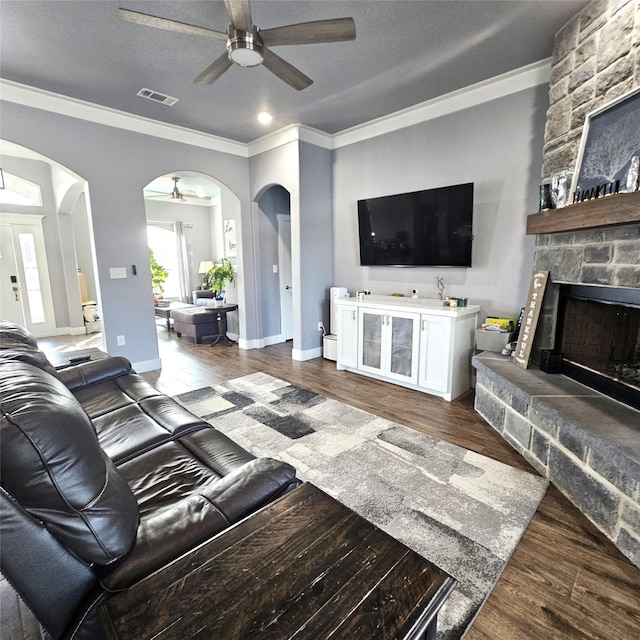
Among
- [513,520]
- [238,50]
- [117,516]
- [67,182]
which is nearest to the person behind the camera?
[117,516]

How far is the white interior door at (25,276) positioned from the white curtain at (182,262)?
2.98m

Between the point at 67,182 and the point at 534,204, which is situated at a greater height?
the point at 67,182

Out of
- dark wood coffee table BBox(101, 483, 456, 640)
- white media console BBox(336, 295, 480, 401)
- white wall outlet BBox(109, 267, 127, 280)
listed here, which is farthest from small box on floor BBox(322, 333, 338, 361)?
dark wood coffee table BBox(101, 483, 456, 640)

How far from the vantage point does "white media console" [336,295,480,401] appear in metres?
3.29

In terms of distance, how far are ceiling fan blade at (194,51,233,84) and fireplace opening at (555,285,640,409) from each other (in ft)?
9.43

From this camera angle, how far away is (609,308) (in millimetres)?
2258

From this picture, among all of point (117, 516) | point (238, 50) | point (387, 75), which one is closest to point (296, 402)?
point (117, 516)

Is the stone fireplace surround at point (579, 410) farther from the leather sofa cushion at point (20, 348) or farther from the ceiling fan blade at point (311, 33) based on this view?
the leather sofa cushion at point (20, 348)

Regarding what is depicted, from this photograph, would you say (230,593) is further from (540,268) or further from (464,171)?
(464,171)

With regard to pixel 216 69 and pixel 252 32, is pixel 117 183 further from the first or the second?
pixel 252 32

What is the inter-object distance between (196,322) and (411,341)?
3.70 meters

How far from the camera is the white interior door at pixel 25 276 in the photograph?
226 inches

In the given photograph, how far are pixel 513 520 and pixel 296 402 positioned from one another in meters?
1.97

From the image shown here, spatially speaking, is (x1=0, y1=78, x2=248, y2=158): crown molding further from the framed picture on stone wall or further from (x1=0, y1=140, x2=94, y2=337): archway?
the framed picture on stone wall
